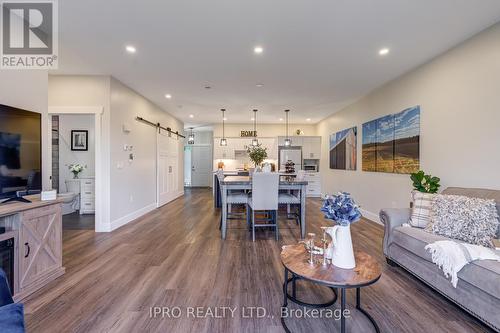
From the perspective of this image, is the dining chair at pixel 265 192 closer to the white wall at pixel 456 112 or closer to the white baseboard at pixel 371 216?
the white wall at pixel 456 112

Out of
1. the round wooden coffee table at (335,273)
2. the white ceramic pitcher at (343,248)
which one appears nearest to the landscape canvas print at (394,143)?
the round wooden coffee table at (335,273)

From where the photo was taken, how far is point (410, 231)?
8.35ft

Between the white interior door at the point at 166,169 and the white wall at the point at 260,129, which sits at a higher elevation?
the white wall at the point at 260,129

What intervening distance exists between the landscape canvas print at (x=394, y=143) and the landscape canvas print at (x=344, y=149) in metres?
0.55

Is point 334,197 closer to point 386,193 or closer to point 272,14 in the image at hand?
point 272,14

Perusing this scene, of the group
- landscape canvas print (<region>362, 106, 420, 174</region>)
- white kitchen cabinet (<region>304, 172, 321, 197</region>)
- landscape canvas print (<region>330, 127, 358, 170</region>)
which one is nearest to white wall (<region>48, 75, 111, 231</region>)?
landscape canvas print (<region>362, 106, 420, 174</region>)

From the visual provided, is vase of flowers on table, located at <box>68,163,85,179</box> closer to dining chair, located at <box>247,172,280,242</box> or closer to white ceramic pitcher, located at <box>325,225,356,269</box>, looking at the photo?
dining chair, located at <box>247,172,280,242</box>

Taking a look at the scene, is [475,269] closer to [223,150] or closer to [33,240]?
[33,240]

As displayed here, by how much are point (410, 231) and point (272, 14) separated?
274 cm

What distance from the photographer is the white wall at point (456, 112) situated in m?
2.65

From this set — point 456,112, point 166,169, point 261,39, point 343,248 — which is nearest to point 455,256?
point 343,248

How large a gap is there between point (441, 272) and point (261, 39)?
10.1 ft

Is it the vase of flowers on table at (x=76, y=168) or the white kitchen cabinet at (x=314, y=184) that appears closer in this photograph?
the vase of flowers on table at (x=76, y=168)

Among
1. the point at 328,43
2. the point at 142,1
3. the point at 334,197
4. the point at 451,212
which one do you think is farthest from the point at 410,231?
the point at 142,1
